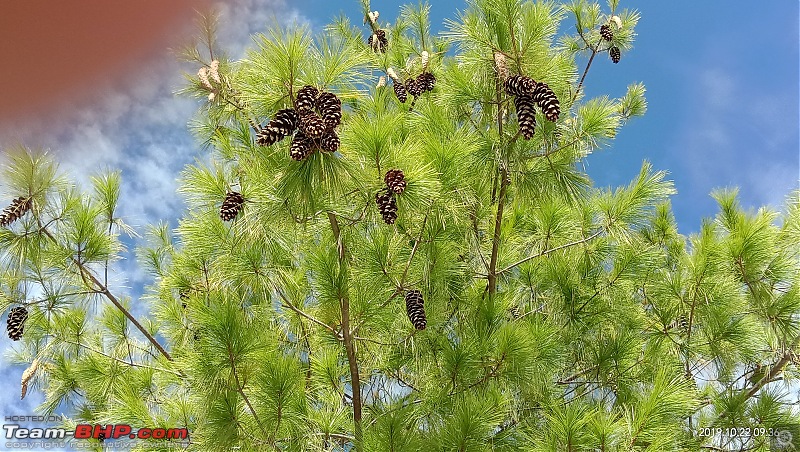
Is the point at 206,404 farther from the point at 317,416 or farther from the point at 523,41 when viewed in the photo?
the point at 523,41

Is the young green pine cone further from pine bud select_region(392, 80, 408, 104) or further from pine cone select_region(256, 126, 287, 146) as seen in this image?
pine bud select_region(392, 80, 408, 104)

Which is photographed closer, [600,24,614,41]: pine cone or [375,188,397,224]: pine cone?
[375,188,397,224]: pine cone

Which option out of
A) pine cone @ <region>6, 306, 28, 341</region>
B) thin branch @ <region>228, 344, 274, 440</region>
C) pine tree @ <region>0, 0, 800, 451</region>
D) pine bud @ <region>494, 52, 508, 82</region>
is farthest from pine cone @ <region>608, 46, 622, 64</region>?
pine cone @ <region>6, 306, 28, 341</region>

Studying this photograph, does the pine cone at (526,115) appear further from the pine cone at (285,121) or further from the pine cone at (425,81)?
the pine cone at (425,81)

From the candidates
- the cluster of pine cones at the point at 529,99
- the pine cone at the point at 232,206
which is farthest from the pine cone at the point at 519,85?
the pine cone at the point at 232,206

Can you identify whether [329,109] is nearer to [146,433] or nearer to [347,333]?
[347,333]

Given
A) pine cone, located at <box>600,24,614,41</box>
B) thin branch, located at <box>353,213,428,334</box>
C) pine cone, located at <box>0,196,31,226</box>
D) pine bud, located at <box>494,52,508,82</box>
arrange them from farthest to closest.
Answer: pine cone, located at <box>600,24,614,41</box> → pine cone, located at <box>0,196,31,226</box> → thin branch, located at <box>353,213,428,334</box> → pine bud, located at <box>494,52,508,82</box>
